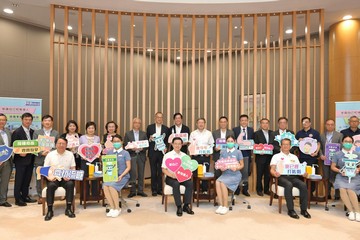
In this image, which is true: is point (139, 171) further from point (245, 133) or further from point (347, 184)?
point (347, 184)

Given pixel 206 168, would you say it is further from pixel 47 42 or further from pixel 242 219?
pixel 47 42

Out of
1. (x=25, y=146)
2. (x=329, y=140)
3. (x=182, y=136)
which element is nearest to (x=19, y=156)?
(x=25, y=146)

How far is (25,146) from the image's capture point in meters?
4.81

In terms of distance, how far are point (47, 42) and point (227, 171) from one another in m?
5.92

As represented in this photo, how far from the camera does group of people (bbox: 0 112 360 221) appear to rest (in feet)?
14.7

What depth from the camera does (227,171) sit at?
16.0 feet

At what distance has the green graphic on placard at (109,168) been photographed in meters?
4.46

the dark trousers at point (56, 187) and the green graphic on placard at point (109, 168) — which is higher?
the green graphic on placard at point (109, 168)

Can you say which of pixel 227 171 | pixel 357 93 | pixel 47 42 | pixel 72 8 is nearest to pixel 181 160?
pixel 227 171

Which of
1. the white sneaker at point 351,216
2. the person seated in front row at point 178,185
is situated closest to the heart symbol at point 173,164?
the person seated in front row at point 178,185

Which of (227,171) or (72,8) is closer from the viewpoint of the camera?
(227,171)

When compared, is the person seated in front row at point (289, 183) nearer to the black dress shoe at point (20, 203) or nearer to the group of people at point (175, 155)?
the group of people at point (175, 155)

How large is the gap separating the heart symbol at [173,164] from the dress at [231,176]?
71 cm

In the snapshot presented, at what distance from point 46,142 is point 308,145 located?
445cm
